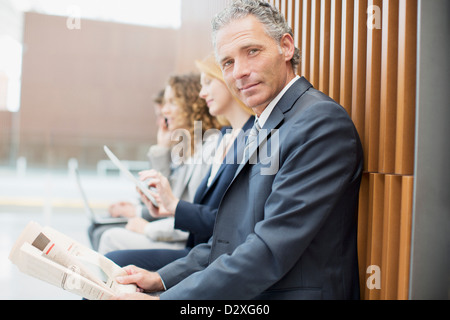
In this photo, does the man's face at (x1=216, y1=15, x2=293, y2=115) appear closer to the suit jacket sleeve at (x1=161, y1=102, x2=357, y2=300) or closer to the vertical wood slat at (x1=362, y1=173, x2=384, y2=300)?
the suit jacket sleeve at (x1=161, y1=102, x2=357, y2=300)

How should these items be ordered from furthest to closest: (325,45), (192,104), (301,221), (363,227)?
1. (192,104)
2. (325,45)
3. (363,227)
4. (301,221)

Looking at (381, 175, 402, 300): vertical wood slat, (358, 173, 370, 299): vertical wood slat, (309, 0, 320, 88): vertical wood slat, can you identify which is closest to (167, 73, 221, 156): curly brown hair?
(309, 0, 320, 88): vertical wood slat

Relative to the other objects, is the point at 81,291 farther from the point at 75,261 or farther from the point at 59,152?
the point at 59,152

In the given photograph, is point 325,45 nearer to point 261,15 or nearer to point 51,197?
point 261,15

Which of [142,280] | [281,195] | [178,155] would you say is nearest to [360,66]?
[281,195]

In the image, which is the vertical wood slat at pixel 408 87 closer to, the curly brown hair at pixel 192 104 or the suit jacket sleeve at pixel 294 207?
the suit jacket sleeve at pixel 294 207

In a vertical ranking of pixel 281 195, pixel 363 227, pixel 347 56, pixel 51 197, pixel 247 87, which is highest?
pixel 347 56

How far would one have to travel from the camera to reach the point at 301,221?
1.00 m

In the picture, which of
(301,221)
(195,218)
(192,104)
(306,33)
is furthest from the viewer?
(192,104)

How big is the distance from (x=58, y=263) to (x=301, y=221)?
722 millimetres

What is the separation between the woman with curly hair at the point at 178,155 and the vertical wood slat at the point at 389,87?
1213mm

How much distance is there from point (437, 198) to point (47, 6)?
25.1ft

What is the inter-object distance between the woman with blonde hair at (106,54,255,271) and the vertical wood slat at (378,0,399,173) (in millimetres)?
668

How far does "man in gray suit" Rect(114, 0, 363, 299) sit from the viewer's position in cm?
101
